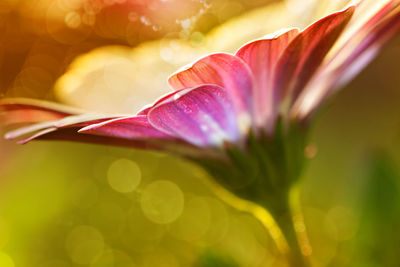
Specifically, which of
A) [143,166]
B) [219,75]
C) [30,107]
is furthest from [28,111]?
[143,166]

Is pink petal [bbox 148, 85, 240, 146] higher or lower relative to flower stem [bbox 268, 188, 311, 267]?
higher

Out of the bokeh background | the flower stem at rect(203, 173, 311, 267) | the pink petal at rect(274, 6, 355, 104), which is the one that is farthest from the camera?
the bokeh background

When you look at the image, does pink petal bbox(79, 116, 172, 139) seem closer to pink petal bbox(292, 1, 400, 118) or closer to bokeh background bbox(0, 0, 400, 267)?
pink petal bbox(292, 1, 400, 118)

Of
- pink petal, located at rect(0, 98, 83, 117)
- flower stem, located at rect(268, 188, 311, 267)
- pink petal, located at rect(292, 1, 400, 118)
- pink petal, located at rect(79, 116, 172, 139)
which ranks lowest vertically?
flower stem, located at rect(268, 188, 311, 267)

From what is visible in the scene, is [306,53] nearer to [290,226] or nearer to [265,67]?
[265,67]

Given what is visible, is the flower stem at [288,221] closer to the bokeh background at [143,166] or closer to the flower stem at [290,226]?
the flower stem at [290,226]

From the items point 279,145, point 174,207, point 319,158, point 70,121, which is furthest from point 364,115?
point 70,121

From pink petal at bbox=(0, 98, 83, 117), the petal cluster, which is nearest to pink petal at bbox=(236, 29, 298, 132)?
the petal cluster
